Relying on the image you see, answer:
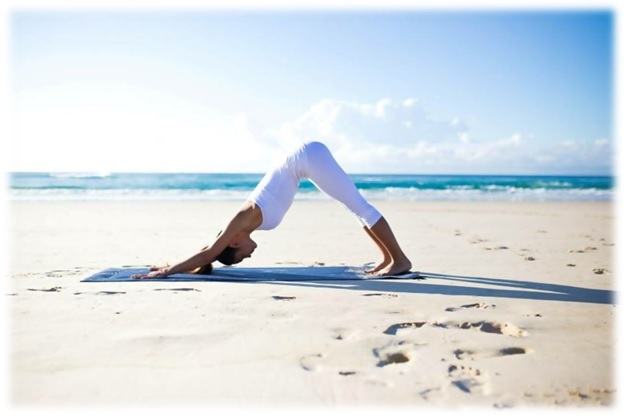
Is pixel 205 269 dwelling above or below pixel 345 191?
below

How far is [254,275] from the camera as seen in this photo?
4477mm

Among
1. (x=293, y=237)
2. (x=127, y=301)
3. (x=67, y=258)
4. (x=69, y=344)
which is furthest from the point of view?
(x=293, y=237)

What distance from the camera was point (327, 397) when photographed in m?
2.07

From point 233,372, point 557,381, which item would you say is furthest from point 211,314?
point 557,381

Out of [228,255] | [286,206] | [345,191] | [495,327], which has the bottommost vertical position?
[495,327]

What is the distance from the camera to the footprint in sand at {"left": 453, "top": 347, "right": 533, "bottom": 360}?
2498 mm

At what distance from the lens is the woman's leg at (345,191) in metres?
4.40

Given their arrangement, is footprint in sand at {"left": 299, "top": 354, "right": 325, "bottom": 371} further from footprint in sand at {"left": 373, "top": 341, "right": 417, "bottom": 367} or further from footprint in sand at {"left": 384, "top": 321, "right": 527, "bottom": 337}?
footprint in sand at {"left": 384, "top": 321, "right": 527, "bottom": 337}

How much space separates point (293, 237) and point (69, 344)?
523 centimetres

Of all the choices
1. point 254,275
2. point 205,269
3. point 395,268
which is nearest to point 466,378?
point 395,268

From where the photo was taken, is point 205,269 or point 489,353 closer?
point 489,353

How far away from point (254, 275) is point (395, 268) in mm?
1250

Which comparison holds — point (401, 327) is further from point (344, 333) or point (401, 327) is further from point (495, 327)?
point (495, 327)

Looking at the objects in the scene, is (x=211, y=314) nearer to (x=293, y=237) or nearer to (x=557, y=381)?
(x=557, y=381)
